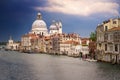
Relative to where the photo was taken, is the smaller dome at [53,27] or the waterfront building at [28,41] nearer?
the smaller dome at [53,27]

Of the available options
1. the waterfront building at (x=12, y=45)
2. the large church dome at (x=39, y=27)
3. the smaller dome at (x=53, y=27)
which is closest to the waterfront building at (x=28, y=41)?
the large church dome at (x=39, y=27)

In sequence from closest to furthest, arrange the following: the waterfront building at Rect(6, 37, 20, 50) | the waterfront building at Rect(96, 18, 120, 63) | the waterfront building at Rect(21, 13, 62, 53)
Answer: the waterfront building at Rect(96, 18, 120, 63) < the waterfront building at Rect(21, 13, 62, 53) < the waterfront building at Rect(6, 37, 20, 50)

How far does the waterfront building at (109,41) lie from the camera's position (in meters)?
42.6

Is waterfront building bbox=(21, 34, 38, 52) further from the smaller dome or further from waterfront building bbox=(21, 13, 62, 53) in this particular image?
the smaller dome

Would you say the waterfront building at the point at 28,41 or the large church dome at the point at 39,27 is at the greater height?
the large church dome at the point at 39,27

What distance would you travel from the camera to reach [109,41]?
146 feet

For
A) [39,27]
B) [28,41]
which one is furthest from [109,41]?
[39,27]

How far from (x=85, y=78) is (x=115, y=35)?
1656 centimetres

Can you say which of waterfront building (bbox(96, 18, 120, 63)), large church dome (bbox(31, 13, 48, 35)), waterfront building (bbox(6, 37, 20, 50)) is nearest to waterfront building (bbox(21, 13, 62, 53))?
large church dome (bbox(31, 13, 48, 35))

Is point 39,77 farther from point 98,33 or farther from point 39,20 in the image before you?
point 39,20

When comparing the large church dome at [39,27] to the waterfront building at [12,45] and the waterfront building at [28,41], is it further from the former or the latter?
the waterfront building at [12,45]

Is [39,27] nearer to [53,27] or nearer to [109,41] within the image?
[53,27]

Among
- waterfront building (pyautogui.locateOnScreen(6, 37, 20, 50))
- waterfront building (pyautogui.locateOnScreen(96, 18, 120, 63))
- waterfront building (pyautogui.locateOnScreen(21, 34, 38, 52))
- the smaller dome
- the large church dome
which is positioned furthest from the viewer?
waterfront building (pyautogui.locateOnScreen(6, 37, 20, 50))

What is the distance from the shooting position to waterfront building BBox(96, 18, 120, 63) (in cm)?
4256
